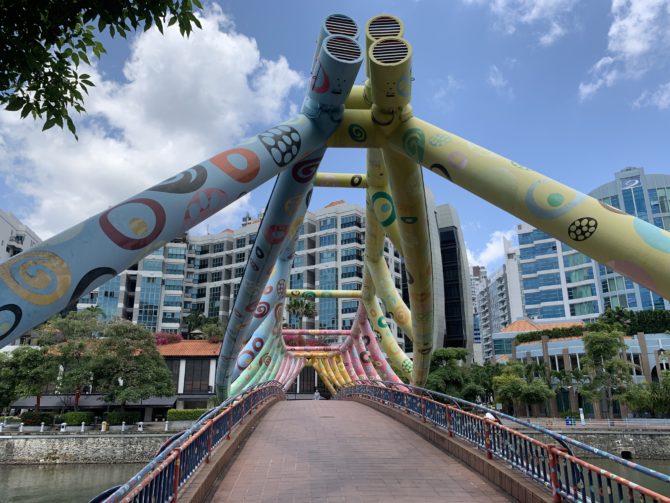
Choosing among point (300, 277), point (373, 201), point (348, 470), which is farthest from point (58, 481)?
point (300, 277)

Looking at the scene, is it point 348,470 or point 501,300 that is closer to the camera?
point 348,470

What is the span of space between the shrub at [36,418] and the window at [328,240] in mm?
37420

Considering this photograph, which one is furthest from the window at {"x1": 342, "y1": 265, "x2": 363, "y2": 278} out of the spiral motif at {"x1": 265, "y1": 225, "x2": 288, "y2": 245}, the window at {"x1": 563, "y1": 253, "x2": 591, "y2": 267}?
the spiral motif at {"x1": 265, "y1": 225, "x2": 288, "y2": 245}

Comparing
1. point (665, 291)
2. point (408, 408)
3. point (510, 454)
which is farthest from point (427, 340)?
point (665, 291)

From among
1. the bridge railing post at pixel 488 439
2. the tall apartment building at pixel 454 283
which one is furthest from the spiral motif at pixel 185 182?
the tall apartment building at pixel 454 283

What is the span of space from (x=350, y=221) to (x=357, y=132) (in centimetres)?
5440

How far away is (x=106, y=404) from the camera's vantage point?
39.0m

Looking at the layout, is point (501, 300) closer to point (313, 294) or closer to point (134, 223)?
point (313, 294)

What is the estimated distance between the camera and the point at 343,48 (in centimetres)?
773

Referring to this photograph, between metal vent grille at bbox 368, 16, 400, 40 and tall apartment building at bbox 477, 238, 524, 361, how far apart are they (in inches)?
2611

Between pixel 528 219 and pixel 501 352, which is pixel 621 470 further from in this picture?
pixel 501 352

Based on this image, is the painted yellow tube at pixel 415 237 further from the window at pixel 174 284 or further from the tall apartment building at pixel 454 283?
the window at pixel 174 284

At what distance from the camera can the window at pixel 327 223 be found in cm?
6512

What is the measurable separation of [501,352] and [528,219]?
189ft
